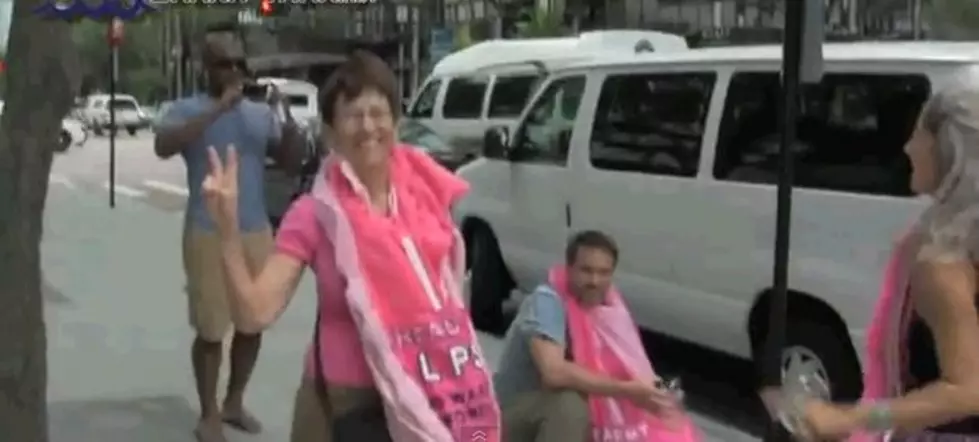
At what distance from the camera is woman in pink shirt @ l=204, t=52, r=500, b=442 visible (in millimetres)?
3633

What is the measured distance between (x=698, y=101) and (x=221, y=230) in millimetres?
4992

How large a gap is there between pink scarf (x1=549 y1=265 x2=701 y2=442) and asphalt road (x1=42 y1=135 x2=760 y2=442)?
2114 millimetres

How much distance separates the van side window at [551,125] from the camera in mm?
9453

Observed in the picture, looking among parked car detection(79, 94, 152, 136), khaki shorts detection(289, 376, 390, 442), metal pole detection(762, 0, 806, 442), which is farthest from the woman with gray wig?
parked car detection(79, 94, 152, 136)

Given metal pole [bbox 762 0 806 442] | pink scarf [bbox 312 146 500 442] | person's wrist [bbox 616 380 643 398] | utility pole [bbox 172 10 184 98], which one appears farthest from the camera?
utility pole [bbox 172 10 184 98]

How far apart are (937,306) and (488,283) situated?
7.59 m

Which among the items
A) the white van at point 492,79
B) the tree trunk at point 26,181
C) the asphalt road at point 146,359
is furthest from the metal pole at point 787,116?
the white van at point 492,79

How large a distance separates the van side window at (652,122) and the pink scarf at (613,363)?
8.64 ft

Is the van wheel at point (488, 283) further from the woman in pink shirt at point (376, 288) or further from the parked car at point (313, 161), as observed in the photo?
the woman in pink shirt at point (376, 288)

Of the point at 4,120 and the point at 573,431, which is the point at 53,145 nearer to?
the point at 4,120

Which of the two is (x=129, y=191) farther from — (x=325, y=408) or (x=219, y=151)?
(x=325, y=408)

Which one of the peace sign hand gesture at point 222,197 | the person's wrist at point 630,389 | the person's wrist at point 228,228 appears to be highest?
the peace sign hand gesture at point 222,197

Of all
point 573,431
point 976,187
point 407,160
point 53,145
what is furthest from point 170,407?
point 976,187

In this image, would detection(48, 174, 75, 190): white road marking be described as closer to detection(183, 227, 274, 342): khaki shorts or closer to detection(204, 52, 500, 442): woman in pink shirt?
detection(183, 227, 274, 342): khaki shorts
